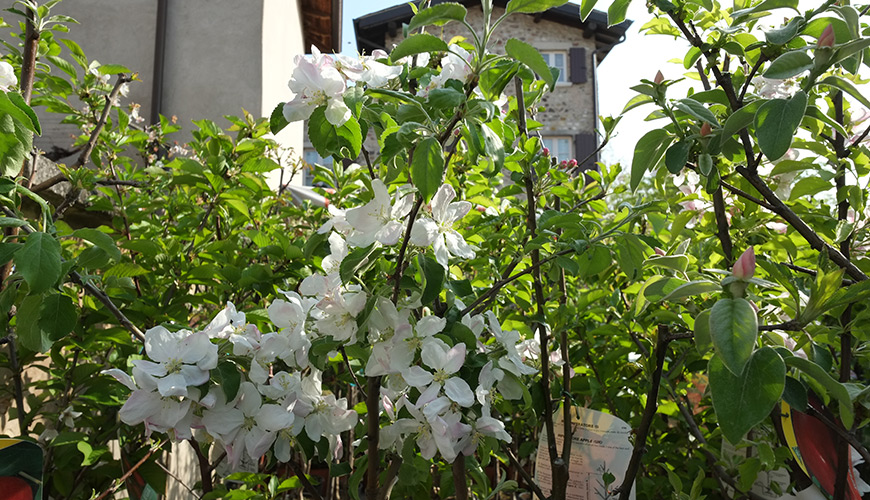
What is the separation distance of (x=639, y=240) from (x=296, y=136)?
775 cm

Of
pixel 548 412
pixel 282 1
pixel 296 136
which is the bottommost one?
pixel 548 412

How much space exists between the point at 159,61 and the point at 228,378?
526cm

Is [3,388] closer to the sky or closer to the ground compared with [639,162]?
closer to the ground

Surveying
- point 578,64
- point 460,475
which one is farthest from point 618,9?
point 578,64

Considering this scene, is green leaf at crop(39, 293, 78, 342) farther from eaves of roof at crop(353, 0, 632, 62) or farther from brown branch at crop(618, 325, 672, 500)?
eaves of roof at crop(353, 0, 632, 62)

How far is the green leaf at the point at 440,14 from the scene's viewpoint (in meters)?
0.85

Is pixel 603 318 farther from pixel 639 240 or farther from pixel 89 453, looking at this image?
pixel 89 453

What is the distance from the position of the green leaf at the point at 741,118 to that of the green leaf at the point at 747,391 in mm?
361

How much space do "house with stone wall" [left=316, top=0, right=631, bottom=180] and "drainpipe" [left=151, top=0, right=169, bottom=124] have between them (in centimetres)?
936

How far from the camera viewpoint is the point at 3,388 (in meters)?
1.76

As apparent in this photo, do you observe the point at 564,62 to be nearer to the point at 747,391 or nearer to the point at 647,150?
the point at 647,150

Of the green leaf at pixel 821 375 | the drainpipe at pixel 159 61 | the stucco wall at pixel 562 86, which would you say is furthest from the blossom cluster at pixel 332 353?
the stucco wall at pixel 562 86

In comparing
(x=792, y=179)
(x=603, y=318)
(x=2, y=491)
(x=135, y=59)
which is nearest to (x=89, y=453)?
(x=2, y=491)

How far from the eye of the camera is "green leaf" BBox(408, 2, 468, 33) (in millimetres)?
848
